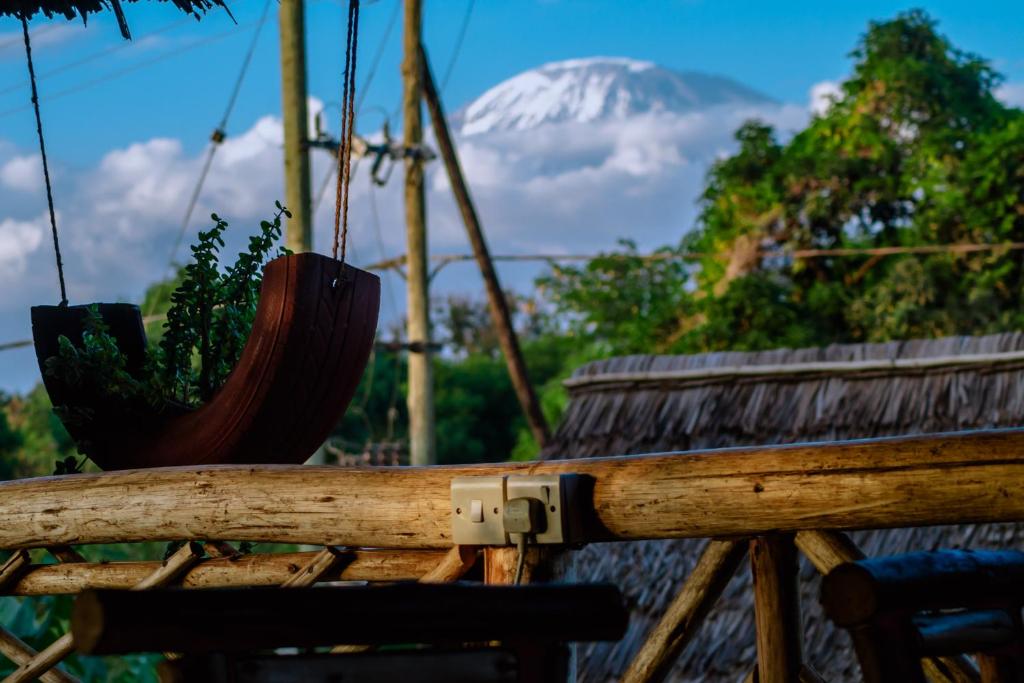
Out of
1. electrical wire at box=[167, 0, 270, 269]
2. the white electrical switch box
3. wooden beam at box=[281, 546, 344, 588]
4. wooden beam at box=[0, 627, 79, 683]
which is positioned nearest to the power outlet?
the white electrical switch box

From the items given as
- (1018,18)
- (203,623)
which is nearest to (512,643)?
(203,623)

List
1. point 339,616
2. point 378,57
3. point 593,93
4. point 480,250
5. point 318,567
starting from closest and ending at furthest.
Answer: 1. point 339,616
2. point 318,567
3. point 378,57
4. point 480,250
5. point 593,93

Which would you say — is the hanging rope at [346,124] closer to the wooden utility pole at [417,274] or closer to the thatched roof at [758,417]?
the thatched roof at [758,417]

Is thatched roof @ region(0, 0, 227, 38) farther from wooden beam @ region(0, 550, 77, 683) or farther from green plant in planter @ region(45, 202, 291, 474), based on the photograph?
wooden beam @ region(0, 550, 77, 683)

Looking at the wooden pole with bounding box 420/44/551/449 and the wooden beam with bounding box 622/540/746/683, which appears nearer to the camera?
the wooden beam with bounding box 622/540/746/683

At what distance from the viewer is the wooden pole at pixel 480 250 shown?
8016 millimetres

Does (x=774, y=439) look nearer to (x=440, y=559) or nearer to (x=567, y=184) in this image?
(x=440, y=559)

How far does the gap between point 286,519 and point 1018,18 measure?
3144 centimetres

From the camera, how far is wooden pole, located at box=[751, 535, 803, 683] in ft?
6.14

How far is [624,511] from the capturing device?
179 centimetres

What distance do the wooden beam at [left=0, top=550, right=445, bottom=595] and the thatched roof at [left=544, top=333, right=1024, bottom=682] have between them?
96.3 inches

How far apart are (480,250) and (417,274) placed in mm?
631

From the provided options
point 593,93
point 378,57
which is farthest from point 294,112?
point 593,93

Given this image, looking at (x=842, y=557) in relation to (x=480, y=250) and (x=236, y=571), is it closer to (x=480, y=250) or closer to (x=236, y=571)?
(x=236, y=571)
